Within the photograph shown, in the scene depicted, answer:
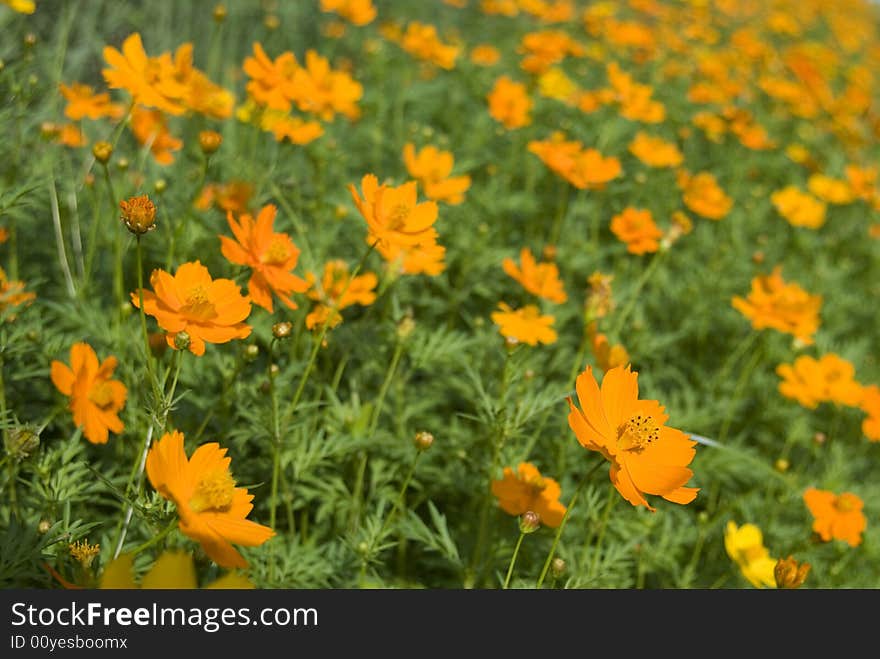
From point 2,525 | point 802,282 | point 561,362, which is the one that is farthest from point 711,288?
point 2,525

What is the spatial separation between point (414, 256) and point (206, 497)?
804 mm

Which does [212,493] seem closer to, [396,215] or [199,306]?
[199,306]

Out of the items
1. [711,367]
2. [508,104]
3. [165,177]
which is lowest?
[711,367]

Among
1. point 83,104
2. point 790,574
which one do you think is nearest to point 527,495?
point 790,574

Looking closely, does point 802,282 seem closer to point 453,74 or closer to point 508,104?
point 508,104

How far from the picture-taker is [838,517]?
1599mm

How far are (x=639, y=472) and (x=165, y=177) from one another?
165cm

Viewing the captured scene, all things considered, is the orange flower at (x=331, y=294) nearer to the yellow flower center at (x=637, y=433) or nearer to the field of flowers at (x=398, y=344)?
the field of flowers at (x=398, y=344)

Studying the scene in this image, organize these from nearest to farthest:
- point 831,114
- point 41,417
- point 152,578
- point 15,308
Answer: point 152,578 → point 15,308 → point 41,417 → point 831,114

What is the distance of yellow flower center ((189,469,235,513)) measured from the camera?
36.9 inches

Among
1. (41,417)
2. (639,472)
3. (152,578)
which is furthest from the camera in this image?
(41,417)

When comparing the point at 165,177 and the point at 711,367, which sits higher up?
the point at 165,177

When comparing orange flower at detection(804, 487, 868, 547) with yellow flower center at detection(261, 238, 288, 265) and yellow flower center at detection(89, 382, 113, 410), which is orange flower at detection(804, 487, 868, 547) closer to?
yellow flower center at detection(261, 238, 288, 265)

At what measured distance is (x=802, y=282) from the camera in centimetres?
285
